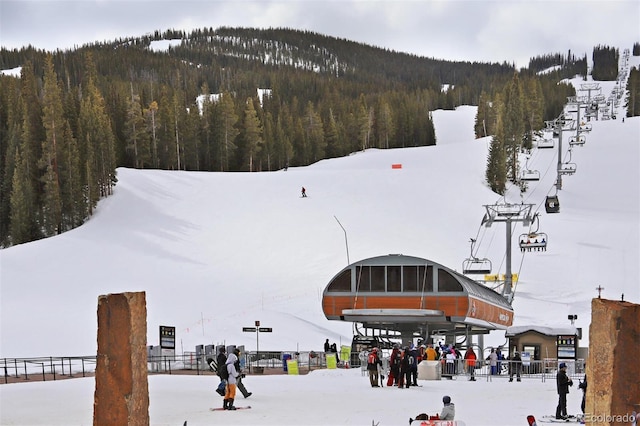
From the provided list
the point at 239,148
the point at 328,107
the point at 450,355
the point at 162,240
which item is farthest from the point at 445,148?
the point at 450,355

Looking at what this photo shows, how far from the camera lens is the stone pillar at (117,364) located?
9992mm

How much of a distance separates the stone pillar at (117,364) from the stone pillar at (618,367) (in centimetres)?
509

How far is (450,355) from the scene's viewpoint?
2512 cm

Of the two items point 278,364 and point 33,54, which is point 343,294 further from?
point 33,54

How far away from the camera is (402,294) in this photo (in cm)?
2878

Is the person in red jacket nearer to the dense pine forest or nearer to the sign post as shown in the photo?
the sign post

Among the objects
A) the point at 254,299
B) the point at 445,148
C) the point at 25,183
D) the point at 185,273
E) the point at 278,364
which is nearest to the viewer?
the point at 278,364

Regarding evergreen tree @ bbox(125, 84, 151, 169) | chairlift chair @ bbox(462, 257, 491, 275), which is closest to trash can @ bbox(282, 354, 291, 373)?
chairlift chair @ bbox(462, 257, 491, 275)

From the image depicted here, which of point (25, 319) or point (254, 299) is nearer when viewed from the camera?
point (25, 319)

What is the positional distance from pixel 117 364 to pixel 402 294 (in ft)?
63.6

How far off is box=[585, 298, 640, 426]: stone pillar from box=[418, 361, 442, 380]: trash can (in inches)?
539

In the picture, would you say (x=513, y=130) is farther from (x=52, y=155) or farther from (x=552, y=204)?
(x=52, y=155)

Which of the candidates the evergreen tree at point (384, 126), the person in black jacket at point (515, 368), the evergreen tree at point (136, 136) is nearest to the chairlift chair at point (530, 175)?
the evergreen tree at point (136, 136)

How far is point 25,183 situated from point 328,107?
7354 centimetres
